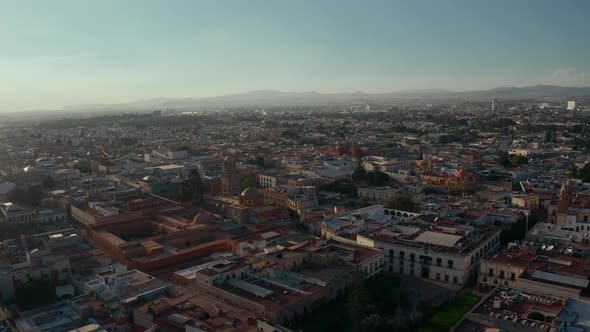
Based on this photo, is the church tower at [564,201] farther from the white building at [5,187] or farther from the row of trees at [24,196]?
the white building at [5,187]

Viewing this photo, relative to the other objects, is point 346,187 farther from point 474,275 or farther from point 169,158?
point 169,158

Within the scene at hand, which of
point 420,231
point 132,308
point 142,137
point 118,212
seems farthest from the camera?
point 142,137

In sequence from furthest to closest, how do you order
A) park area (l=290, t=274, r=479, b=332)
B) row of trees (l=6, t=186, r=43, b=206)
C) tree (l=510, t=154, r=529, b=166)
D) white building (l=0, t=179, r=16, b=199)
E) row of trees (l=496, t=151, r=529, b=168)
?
1. tree (l=510, t=154, r=529, b=166)
2. row of trees (l=496, t=151, r=529, b=168)
3. white building (l=0, t=179, r=16, b=199)
4. row of trees (l=6, t=186, r=43, b=206)
5. park area (l=290, t=274, r=479, b=332)

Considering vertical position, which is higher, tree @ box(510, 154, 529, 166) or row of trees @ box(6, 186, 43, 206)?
row of trees @ box(6, 186, 43, 206)

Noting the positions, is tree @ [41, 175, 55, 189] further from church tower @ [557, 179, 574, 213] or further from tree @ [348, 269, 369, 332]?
church tower @ [557, 179, 574, 213]

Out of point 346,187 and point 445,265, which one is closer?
point 445,265

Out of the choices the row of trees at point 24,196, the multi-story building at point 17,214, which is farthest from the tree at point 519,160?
the row of trees at point 24,196

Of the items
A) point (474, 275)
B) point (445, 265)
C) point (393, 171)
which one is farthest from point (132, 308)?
point (393, 171)

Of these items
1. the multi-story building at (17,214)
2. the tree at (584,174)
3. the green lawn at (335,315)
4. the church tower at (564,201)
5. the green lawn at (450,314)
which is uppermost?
the church tower at (564,201)

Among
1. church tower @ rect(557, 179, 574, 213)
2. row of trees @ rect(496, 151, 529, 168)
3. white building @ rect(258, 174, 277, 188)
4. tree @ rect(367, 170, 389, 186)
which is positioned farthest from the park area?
row of trees @ rect(496, 151, 529, 168)
